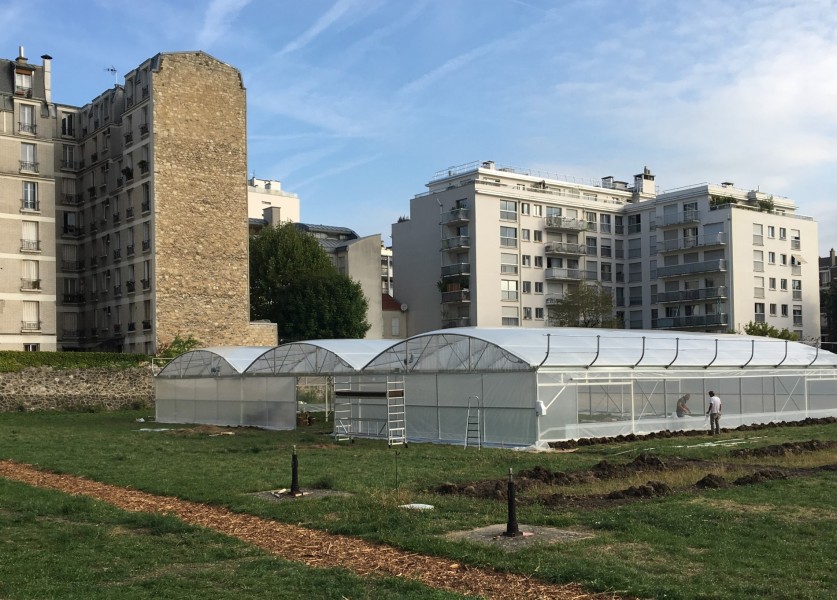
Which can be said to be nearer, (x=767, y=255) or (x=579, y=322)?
(x=579, y=322)

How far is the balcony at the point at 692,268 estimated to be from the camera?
80062 mm

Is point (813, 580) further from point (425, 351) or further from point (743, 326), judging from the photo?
point (743, 326)

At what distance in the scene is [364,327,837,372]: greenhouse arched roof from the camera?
2922cm

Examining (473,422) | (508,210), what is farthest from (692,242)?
(473,422)

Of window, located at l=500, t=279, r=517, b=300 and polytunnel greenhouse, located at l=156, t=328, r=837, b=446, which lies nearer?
polytunnel greenhouse, located at l=156, t=328, r=837, b=446

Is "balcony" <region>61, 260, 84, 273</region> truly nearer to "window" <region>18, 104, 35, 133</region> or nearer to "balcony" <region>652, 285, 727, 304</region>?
"window" <region>18, 104, 35, 133</region>

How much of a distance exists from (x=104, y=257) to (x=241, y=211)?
10308 millimetres

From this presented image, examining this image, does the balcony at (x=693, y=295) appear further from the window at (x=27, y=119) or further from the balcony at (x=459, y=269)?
the window at (x=27, y=119)

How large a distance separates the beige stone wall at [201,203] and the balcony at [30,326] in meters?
8.46

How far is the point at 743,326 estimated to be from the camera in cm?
8006

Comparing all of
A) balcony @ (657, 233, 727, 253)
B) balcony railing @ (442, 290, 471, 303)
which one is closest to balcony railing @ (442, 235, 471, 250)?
balcony railing @ (442, 290, 471, 303)

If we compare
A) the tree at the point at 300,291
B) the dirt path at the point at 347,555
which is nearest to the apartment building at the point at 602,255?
the tree at the point at 300,291

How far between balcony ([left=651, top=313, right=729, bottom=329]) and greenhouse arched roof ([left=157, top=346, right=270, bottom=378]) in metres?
48.1

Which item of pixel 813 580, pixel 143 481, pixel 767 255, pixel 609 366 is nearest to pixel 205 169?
pixel 609 366
